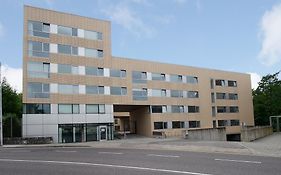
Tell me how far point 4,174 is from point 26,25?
30972 mm

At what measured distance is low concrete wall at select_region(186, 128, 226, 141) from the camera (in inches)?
1526

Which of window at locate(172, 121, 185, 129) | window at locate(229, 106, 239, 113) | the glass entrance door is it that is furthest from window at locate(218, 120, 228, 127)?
the glass entrance door

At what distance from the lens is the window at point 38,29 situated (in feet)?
125

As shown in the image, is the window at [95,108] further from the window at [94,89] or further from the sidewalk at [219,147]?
the sidewalk at [219,147]

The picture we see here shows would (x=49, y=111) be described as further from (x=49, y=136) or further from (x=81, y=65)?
(x=81, y=65)

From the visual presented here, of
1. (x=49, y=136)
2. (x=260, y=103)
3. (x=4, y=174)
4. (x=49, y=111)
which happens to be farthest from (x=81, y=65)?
(x=260, y=103)

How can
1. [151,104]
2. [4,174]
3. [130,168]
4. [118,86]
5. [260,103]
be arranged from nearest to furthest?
[4,174] < [130,168] < [118,86] < [151,104] < [260,103]

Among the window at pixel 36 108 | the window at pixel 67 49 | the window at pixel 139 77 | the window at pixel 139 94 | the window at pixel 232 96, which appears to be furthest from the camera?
the window at pixel 232 96

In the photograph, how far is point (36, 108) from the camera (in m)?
37.2

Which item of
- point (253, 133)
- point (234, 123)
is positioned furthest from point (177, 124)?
point (234, 123)

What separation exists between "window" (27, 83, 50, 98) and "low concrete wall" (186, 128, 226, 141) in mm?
18434

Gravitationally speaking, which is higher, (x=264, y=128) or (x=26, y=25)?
(x=26, y=25)

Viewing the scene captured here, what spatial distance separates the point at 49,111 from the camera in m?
38.0

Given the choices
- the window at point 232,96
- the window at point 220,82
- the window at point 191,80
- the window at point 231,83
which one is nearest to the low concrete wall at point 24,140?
the window at point 191,80
